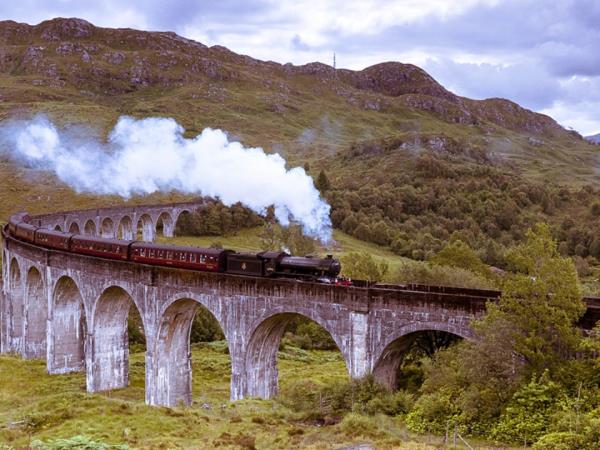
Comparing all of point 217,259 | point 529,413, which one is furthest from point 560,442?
A: point 217,259

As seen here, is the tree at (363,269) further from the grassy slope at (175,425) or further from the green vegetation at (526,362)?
the green vegetation at (526,362)

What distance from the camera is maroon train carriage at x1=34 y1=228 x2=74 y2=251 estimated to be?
157 ft

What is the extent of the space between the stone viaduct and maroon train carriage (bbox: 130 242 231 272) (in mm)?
568

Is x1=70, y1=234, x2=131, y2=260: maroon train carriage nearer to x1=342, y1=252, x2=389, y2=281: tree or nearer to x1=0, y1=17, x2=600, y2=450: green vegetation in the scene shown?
x1=0, y1=17, x2=600, y2=450: green vegetation

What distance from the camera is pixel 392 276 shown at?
6191 cm

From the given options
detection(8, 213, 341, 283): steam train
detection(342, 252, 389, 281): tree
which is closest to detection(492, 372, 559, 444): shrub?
detection(8, 213, 341, 283): steam train

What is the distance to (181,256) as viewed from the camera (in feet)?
126

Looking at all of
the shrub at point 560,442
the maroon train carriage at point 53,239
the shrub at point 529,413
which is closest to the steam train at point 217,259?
the maroon train carriage at point 53,239

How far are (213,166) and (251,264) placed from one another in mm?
41589

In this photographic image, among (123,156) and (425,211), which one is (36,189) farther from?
(425,211)

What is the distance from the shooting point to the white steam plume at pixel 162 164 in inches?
2430

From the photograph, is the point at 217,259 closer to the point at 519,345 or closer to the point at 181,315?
the point at 181,315

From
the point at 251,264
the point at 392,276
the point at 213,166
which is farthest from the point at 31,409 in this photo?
the point at 213,166

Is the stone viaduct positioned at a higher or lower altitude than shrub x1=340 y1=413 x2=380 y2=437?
higher
